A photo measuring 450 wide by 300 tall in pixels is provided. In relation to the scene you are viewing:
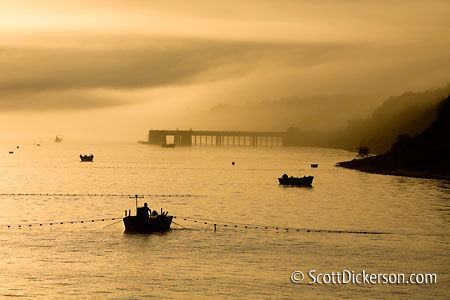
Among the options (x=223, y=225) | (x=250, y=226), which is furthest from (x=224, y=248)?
(x=223, y=225)

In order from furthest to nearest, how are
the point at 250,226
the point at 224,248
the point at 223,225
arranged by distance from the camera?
the point at 223,225 → the point at 250,226 → the point at 224,248

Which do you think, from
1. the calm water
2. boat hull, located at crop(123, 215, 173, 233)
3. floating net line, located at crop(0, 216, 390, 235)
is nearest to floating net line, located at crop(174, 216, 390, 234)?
floating net line, located at crop(0, 216, 390, 235)

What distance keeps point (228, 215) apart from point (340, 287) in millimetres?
46509

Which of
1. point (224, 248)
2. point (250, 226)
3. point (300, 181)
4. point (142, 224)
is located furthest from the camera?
point (300, 181)

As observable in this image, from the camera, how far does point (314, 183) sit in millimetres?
167875

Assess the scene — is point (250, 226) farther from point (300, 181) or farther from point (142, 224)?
point (300, 181)

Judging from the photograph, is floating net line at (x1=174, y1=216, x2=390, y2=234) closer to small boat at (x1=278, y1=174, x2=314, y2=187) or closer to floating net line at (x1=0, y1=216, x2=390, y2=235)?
floating net line at (x1=0, y1=216, x2=390, y2=235)

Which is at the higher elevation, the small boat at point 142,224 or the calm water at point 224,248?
the small boat at point 142,224

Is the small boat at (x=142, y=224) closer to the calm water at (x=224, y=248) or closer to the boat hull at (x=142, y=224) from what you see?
the boat hull at (x=142, y=224)

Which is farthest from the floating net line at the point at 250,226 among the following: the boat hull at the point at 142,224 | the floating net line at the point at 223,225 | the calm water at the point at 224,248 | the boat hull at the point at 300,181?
the boat hull at the point at 300,181

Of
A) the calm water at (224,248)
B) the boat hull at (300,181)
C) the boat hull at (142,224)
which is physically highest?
the boat hull at (300,181)

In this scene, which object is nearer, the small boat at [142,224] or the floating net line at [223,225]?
the small boat at [142,224]

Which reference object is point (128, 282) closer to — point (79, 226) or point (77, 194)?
point (79, 226)

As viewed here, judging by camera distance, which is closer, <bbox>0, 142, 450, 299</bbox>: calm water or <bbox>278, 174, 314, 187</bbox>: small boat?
<bbox>0, 142, 450, 299</bbox>: calm water
